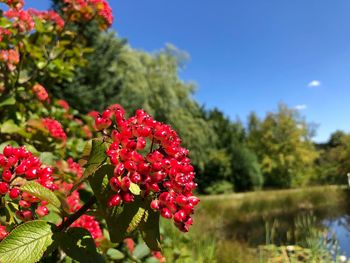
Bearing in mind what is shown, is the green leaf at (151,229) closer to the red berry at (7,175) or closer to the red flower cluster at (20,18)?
the red berry at (7,175)

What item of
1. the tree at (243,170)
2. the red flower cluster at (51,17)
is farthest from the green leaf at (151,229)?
the tree at (243,170)

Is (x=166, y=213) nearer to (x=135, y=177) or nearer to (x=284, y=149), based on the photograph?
(x=135, y=177)

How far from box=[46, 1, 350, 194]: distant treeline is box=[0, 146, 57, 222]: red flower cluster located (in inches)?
82.7

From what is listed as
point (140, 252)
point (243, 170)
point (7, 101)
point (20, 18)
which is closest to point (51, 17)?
point (20, 18)

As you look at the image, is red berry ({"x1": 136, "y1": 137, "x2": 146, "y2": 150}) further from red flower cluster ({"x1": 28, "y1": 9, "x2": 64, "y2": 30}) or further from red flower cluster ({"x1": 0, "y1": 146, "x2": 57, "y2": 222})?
red flower cluster ({"x1": 28, "y1": 9, "x2": 64, "y2": 30})

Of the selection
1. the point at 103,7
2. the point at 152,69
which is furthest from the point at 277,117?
the point at 103,7

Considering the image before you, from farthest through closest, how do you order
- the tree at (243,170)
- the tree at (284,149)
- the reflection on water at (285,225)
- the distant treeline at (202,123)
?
the tree at (284,149) → the tree at (243,170) → the distant treeline at (202,123) → the reflection on water at (285,225)

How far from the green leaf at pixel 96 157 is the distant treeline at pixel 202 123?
2256 millimetres

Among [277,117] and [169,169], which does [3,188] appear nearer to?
[169,169]

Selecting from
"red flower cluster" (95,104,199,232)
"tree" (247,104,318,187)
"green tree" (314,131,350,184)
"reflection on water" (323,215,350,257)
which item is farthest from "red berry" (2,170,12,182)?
"tree" (247,104,318,187)

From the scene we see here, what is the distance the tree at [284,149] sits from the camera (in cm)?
3338

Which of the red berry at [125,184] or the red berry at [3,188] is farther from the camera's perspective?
the red berry at [3,188]

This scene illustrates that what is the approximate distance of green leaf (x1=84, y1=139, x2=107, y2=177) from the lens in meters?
0.78

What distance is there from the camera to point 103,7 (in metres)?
2.71
